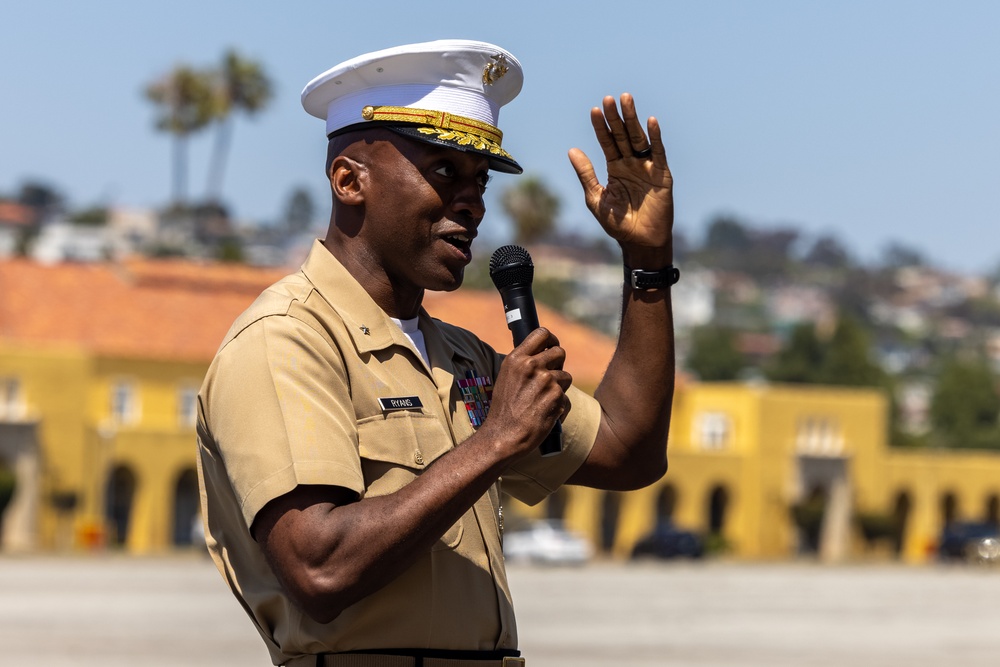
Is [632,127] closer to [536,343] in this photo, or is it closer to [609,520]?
[536,343]

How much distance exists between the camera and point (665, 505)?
69.2 meters

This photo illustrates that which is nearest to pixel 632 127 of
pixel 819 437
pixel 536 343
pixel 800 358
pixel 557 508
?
pixel 536 343

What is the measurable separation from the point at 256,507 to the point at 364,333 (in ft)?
1.57

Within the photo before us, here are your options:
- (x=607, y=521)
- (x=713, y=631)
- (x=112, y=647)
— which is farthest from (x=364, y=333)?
(x=607, y=521)

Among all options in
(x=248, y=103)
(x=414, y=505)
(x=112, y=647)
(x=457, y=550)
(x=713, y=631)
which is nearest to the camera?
(x=414, y=505)

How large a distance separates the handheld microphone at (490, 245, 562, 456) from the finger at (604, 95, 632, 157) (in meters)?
0.34

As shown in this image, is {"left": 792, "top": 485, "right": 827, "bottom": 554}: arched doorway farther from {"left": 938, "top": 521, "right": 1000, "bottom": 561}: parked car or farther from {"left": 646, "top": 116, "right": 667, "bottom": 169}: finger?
{"left": 646, "top": 116, "right": 667, "bottom": 169}: finger

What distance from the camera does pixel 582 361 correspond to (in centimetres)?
6838

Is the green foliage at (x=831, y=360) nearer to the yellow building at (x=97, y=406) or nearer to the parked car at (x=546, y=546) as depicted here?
the yellow building at (x=97, y=406)

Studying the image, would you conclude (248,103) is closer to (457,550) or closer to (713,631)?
(713,631)

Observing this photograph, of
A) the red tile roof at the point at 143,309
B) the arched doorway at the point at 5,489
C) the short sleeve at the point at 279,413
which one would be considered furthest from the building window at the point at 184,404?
the short sleeve at the point at 279,413

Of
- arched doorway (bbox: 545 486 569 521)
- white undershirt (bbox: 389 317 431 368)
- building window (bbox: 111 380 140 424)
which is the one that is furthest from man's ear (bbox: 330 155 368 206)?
arched doorway (bbox: 545 486 569 521)

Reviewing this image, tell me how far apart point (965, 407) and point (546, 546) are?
56.8 meters

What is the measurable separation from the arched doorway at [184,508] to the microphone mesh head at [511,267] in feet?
176
